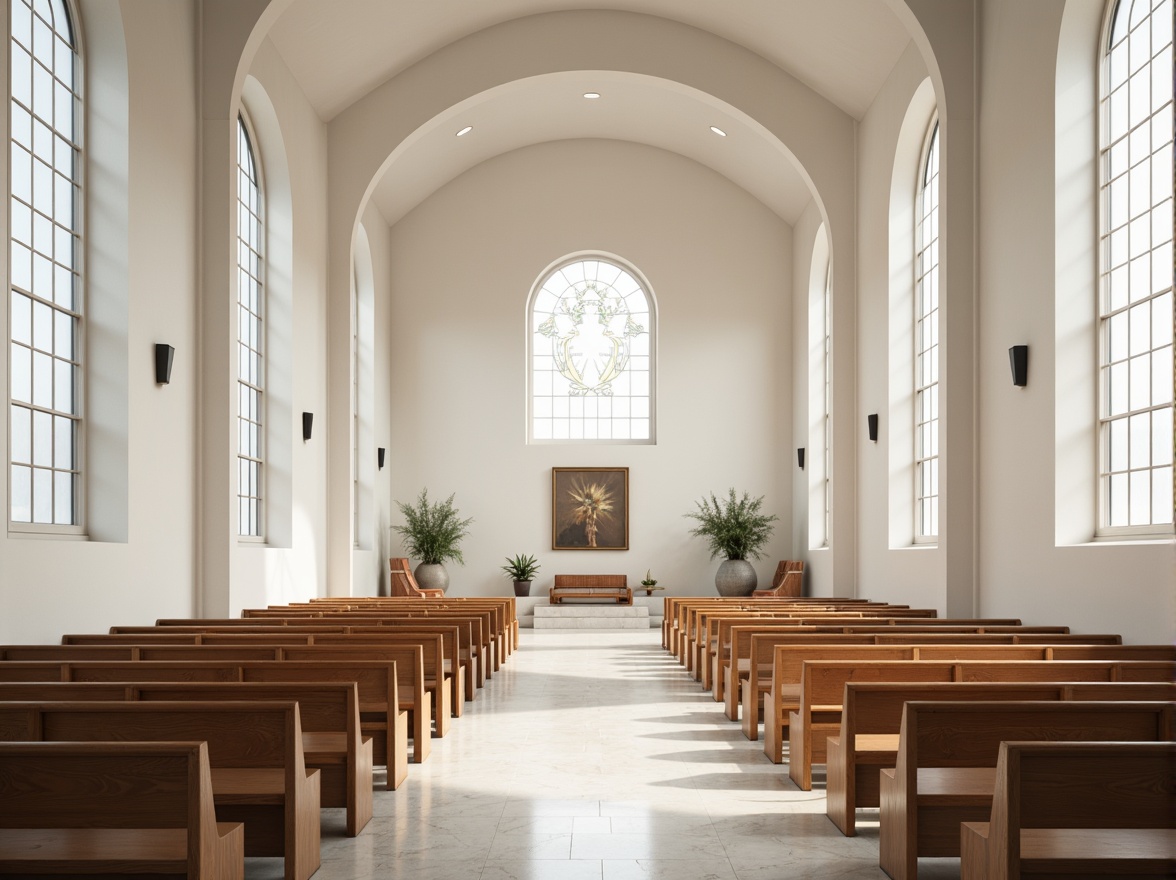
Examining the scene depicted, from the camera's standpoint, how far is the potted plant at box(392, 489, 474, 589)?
666 inches

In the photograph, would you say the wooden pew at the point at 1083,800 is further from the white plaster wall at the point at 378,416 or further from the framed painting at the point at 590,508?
the framed painting at the point at 590,508

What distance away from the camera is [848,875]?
3.93m

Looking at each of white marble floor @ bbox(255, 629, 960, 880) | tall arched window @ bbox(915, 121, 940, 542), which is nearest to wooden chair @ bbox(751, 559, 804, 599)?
tall arched window @ bbox(915, 121, 940, 542)

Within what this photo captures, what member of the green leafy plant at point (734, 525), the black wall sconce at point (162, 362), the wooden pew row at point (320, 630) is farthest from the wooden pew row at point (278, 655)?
the green leafy plant at point (734, 525)

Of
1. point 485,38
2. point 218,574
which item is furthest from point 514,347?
point 218,574

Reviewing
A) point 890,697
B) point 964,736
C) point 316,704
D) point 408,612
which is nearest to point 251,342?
point 408,612

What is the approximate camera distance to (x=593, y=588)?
17578 mm

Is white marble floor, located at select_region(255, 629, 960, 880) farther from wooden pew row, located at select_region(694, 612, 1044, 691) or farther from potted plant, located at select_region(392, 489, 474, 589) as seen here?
potted plant, located at select_region(392, 489, 474, 589)

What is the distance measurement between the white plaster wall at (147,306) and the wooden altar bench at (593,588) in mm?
8660

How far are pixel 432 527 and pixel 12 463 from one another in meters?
10.6

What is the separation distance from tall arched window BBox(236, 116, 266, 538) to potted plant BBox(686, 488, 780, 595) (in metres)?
7.55

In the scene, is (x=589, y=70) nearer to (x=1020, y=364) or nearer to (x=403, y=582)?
(x=1020, y=364)

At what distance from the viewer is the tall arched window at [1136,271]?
6996mm

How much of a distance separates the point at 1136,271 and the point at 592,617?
1049 cm
